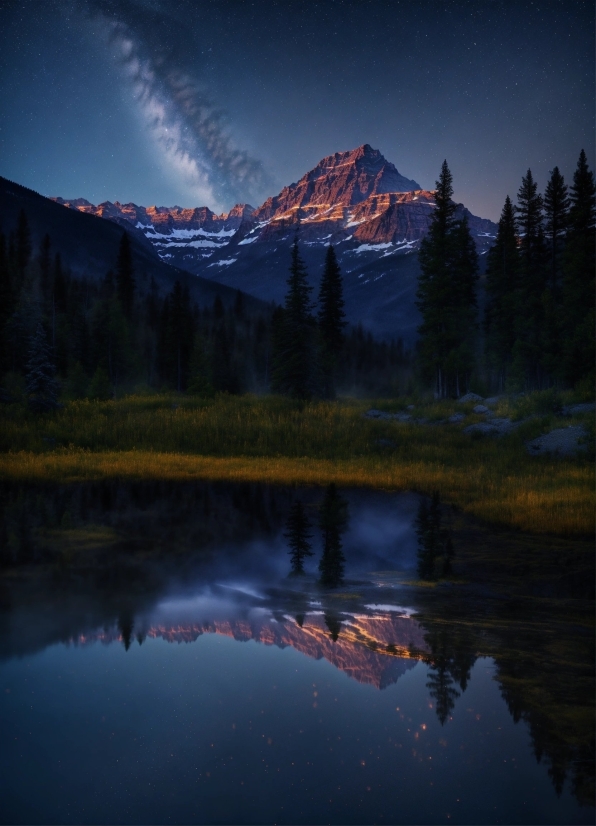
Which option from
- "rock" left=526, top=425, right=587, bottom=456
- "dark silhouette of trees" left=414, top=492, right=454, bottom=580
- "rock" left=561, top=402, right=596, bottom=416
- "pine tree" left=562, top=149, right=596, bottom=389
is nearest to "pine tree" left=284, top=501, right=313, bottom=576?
"dark silhouette of trees" left=414, top=492, right=454, bottom=580

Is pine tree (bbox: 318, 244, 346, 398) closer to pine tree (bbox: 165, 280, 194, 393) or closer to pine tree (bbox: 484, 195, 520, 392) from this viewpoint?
pine tree (bbox: 484, 195, 520, 392)

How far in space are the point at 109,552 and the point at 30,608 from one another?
3080mm

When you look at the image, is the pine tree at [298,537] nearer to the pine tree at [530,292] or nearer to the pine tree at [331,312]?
the pine tree at [530,292]

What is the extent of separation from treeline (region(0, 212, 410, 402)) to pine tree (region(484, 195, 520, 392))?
13884 mm

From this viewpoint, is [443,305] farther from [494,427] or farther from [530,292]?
[494,427]

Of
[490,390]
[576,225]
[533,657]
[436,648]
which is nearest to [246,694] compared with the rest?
[436,648]

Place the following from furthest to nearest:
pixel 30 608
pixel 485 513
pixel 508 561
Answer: pixel 485 513 < pixel 508 561 < pixel 30 608

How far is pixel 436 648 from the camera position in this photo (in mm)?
6844

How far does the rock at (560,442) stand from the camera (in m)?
21.1

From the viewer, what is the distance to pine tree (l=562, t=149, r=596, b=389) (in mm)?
34031

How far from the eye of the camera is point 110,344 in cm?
5888

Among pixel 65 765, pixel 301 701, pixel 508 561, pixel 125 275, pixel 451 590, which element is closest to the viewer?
pixel 65 765

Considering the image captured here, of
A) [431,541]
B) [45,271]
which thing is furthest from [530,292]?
[45,271]

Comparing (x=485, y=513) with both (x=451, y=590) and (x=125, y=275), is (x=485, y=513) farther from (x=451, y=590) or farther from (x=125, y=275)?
(x=125, y=275)
